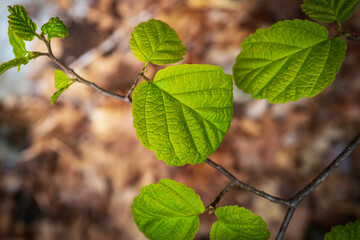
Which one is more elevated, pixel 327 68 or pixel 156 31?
pixel 327 68

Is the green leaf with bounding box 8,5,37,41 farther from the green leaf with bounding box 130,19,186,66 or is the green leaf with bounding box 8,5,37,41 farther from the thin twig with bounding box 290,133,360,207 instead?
the thin twig with bounding box 290,133,360,207

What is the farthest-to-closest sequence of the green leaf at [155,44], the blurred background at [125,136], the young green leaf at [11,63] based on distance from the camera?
the blurred background at [125,136] < the green leaf at [155,44] < the young green leaf at [11,63]

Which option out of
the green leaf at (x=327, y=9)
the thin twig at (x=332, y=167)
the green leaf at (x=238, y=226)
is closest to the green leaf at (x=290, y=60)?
the green leaf at (x=327, y=9)

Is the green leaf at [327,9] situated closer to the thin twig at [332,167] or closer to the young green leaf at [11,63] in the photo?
A: the thin twig at [332,167]

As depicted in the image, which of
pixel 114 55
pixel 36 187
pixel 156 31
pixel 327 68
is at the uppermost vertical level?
pixel 114 55

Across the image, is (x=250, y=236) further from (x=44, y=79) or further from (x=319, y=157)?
(x=44, y=79)

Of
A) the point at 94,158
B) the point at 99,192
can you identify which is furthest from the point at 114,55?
the point at 99,192
